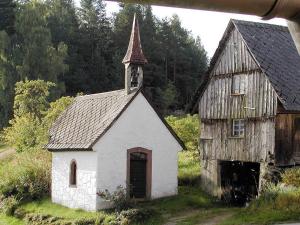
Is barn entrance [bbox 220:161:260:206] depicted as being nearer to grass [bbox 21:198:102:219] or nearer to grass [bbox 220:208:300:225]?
grass [bbox 220:208:300:225]

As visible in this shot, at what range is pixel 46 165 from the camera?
27969mm

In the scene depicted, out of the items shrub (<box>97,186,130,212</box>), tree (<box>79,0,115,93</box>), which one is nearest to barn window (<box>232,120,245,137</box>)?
shrub (<box>97,186,130,212</box>)

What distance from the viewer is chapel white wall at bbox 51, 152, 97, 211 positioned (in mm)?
23339

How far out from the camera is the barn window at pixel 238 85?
2377cm

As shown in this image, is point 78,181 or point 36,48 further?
point 36,48

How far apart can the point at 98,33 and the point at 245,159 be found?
4856cm

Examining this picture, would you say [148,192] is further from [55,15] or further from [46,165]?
[55,15]

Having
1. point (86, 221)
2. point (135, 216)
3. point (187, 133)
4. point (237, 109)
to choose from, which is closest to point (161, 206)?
point (135, 216)

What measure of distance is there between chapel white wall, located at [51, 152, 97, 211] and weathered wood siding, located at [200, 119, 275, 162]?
6.21 m

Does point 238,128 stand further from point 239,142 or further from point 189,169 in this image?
point 189,169

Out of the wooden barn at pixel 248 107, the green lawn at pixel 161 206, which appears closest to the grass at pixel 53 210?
the green lawn at pixel 161 206

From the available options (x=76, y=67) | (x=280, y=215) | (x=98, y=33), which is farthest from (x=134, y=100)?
(x=98, y=33)

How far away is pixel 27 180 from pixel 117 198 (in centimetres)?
675

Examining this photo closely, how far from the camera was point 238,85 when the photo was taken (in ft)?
79.2
